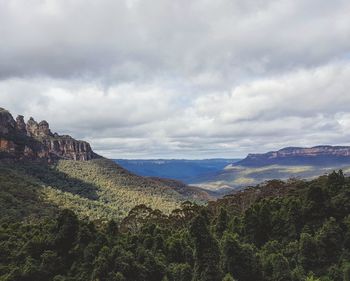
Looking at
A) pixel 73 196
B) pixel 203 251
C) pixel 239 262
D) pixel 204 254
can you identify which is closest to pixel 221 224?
pixel 239 262

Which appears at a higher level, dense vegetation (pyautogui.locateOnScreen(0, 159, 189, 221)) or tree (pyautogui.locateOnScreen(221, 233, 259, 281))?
tree (pyautogui.locateOnScreen(221, 233, 259, 281))

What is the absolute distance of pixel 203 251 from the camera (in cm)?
2842

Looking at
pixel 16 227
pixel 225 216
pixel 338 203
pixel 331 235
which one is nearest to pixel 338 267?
pixel 331 235

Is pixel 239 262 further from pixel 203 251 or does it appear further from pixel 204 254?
pixel 203 251

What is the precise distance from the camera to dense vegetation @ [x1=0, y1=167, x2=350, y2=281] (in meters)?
27.9

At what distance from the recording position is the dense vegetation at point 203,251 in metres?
27.9

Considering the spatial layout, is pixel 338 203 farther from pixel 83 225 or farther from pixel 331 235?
pixel 83 225

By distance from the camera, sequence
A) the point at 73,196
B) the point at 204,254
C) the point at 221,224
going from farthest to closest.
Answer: the point at 73,196 < the point at 221,224 < the point at 204,254

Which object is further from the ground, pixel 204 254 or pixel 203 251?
pixel 203 251

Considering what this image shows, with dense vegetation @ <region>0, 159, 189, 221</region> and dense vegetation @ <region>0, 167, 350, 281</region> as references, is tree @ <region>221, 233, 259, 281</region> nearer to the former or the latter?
dense vegetation @ <region>0, 167, 350, 281</region>

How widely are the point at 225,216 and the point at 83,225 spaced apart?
1920 cm

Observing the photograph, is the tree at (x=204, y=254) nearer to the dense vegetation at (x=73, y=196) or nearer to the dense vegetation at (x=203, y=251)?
the dense vegetation at (x=203, y=251)

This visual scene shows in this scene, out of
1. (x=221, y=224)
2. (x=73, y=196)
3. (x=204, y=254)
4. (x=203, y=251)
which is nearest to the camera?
(x=204, y=254)

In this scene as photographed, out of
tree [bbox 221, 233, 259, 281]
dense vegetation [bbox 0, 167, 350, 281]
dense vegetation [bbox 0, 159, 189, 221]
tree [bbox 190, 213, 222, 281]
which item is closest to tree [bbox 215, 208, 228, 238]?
dense vegetation [bbox 0, 167, 350, 281]
